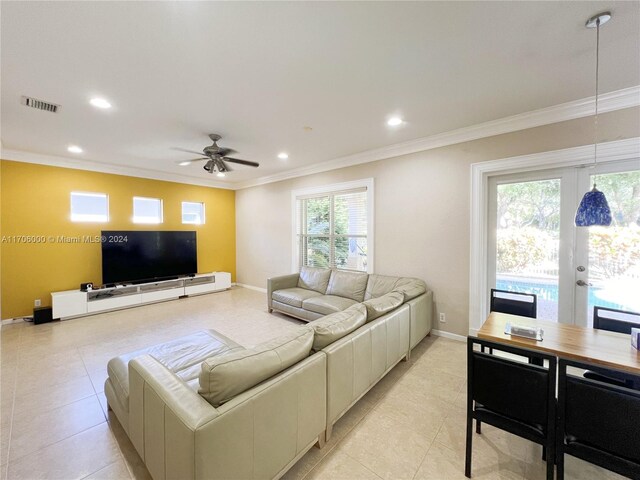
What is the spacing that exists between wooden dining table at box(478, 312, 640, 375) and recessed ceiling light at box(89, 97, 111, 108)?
4054 mm

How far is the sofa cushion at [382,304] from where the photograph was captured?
7.94 ft

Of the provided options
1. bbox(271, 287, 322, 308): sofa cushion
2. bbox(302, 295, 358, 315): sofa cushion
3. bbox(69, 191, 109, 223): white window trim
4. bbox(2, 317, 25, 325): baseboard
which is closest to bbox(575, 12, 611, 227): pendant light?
bbox(302, 295, 358, 315): sofa cushion

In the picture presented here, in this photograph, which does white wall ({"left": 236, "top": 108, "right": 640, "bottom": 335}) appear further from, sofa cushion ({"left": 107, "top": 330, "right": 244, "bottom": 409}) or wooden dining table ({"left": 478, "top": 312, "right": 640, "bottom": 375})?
sofa cushion ({"left": 107, "top": 330, "right": 244, "bottom": 409})

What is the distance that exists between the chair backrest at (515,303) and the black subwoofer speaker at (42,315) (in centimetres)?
647

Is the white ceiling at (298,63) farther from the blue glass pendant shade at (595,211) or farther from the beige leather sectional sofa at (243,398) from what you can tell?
the beige leather sectional sofa at (243,398)

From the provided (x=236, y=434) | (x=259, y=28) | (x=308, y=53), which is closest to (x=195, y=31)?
(x=259, y=28)

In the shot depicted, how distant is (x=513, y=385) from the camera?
1.43 meters

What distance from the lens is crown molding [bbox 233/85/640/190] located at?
252 cm

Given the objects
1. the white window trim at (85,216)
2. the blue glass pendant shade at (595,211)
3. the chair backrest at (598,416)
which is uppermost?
the white window trim at (85,216)

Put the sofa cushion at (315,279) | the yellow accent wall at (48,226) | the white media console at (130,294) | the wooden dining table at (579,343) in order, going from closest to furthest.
Answer: 1. the wooden dining table at (579,343)
2. the yellow accent wall at (48,226)
3. the white media console at (130,294)
4. the sofa cushion at (315,279)

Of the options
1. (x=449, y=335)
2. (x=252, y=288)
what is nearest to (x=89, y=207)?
(x=252, y=288)

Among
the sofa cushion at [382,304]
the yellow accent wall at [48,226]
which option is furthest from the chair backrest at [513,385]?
the yellow accent wall at [48,226]

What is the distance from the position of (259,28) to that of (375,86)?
1152mm

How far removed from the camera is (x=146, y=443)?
1.46 meters
